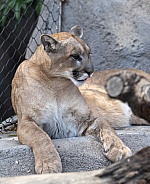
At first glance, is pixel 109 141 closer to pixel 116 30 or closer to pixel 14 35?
pixel 116 30

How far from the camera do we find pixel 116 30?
4.22 m

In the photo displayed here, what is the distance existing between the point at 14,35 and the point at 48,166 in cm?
263

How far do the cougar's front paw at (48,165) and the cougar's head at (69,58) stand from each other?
53 centimetres

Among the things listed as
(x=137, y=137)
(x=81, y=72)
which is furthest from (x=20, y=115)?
(x=137, y=137)

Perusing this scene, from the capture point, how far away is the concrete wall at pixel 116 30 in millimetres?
4156

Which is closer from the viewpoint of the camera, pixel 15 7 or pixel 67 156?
pixel 67 156

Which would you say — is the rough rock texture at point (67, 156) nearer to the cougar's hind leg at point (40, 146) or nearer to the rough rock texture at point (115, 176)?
the cougar's hind leg at point (40, 146)

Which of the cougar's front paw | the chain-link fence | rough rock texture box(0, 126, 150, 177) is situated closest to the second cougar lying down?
rough rock texture box(0, 126, 150, 177)

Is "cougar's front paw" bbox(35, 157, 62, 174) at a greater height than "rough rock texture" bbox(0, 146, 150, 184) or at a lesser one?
lesser

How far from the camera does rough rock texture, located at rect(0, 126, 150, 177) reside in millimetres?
2732

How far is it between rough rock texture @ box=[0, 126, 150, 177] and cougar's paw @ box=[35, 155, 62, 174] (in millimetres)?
73

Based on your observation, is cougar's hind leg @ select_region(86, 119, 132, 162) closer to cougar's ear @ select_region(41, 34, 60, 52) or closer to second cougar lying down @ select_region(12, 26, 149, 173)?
second cougar lying down @ select_region(12, 26, 149, 173)

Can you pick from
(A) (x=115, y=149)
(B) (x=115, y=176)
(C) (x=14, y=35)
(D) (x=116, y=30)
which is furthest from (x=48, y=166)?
(C) (x=14, y=35)

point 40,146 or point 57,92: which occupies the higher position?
point 57,92
